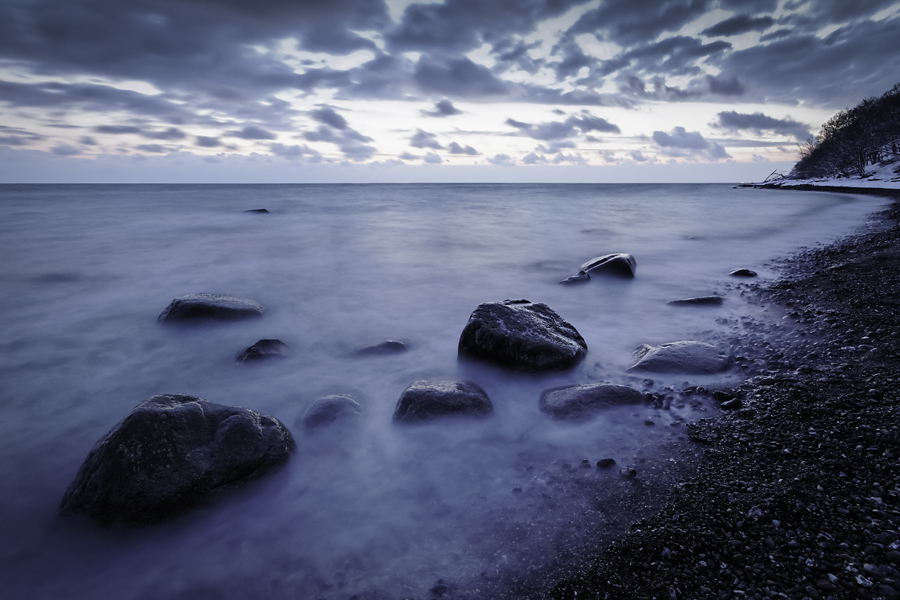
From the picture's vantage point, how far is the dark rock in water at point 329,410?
3.40m

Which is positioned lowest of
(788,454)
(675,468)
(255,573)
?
(255,573)

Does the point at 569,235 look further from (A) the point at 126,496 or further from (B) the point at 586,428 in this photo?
(A) the point at 126,496

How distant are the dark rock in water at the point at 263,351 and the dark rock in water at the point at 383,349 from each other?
0.90 m

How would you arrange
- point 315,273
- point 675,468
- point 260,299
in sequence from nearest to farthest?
point 675,468 < point 260,299 < point 315,273

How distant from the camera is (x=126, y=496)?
237cm

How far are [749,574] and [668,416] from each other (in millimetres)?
1505

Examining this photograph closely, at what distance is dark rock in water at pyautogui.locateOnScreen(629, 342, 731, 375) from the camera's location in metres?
3.77

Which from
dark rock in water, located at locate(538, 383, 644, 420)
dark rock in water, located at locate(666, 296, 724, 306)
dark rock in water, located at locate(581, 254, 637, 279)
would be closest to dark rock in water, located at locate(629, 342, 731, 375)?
dark rock in water, located at locate(538, 383, 644, 420)

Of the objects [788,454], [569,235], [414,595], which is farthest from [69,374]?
[569,235]

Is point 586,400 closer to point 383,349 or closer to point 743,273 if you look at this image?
point 383,349

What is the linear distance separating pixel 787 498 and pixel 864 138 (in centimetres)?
5947

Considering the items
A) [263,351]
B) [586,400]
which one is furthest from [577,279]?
[263,351]

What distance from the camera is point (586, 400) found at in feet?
11.1

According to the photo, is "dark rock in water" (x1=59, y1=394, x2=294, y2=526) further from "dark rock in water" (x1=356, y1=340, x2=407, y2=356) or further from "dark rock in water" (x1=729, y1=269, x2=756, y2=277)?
"dark rock in water" (x1=729, y1=269, x2=756, y2=277)
